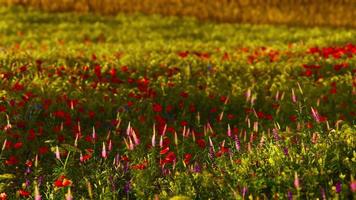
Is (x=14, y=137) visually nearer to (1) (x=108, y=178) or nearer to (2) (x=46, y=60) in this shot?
(1) (x=108, y=178)

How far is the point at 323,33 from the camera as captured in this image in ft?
63.2

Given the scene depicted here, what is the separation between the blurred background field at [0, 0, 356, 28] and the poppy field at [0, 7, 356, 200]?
19.1 feet

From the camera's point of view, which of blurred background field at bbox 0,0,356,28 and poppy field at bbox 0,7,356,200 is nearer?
poppy field at bbox 0,7,356,200

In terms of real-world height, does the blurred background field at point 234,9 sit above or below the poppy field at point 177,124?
below

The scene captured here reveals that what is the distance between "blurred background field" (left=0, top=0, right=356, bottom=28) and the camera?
22.5 meters

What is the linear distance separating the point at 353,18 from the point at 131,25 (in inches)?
331

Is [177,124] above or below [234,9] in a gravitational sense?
above

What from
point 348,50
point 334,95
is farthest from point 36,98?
point 348,50

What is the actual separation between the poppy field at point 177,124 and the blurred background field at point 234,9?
5820 millimetres

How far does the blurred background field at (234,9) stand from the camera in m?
22.5

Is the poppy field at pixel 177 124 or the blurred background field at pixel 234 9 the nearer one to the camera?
the poppy field at pixel 177 124

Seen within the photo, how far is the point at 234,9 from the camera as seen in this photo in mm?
23359

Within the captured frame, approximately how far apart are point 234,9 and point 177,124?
1591 centimetres

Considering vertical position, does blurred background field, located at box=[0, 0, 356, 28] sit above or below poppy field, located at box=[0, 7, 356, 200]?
below
